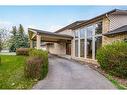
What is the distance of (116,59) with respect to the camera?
10.7 metres

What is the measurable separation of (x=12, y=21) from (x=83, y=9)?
25.6 meters

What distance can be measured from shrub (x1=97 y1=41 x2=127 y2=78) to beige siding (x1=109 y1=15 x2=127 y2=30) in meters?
4.20

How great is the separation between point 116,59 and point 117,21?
229 inches

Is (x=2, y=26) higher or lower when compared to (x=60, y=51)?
higher

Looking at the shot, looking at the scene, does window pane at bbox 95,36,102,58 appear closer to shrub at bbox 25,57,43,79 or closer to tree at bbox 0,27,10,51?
shrub at bbox 25,57,43,79

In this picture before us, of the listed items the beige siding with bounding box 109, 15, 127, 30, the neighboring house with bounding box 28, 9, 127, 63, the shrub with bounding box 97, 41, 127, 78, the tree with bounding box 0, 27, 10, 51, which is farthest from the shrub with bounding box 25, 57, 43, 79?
the tree with bounding box 0, 27, 10, 51

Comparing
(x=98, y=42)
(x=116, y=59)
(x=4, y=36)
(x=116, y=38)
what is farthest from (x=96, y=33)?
(x=4, y=36)

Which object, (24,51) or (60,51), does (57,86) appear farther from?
(60,51)

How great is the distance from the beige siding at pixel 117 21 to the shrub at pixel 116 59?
165 inches

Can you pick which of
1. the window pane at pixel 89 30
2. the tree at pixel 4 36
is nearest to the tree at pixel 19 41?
the tree at pixel 4 36

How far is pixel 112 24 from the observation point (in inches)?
599

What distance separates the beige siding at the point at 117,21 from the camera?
15210mm

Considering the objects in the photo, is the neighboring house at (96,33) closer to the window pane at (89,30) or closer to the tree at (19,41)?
the window pane at (89,30)
